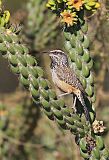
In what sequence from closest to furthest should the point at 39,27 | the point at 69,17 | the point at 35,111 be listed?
1. the point at 69,17
2. the point at 39,27
3. the point at 35,111

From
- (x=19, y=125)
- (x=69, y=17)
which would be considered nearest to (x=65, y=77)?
(x=69, y=17)

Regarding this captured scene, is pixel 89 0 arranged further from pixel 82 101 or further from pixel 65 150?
pixel 65 150

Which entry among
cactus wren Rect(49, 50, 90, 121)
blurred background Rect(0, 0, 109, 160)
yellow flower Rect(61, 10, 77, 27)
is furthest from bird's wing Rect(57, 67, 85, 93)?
blurred background Rect(0, 0, 109, 160)

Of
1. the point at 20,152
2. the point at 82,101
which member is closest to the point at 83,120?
the point at 82,101

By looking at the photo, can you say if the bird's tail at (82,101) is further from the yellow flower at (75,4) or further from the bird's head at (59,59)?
the yellow flower at (75,4)

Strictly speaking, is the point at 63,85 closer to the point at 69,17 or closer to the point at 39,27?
the point at 69,17

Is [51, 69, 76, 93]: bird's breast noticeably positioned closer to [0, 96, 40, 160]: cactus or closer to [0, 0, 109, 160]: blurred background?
[0, 0, 109, 160]: blurred background
